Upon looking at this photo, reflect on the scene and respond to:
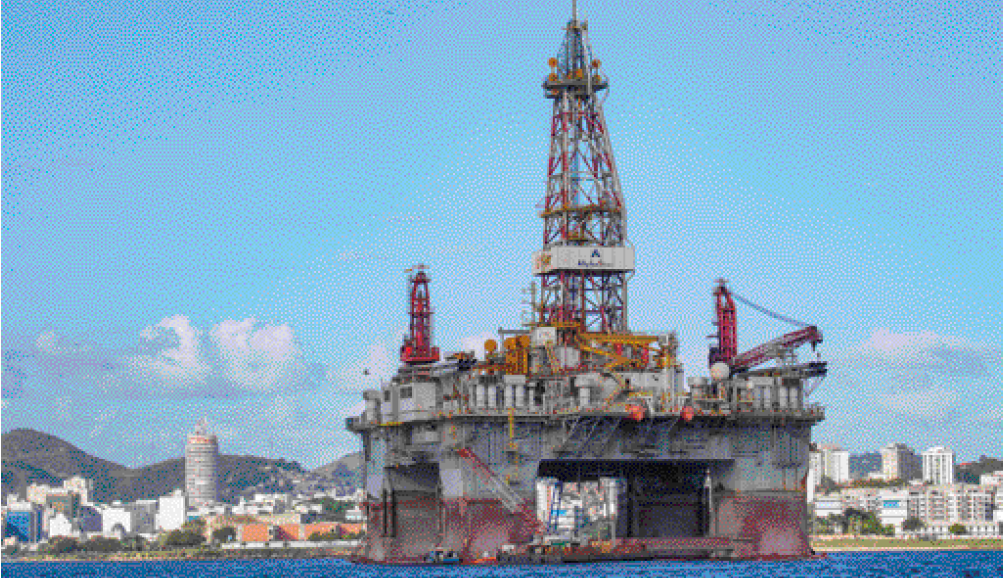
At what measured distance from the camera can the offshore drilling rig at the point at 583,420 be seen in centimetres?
9119

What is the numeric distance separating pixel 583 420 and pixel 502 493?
493 cm

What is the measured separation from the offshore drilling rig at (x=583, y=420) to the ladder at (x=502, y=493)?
0.08m

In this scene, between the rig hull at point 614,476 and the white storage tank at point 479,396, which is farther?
the rig hull at point 614,476

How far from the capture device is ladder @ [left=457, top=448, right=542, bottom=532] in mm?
90625

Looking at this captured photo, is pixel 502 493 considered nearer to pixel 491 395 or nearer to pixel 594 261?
pixel 491 395

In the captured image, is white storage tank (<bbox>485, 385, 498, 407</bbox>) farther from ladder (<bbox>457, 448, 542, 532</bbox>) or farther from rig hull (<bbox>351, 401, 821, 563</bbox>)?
ladder (<bbox>457, 448, 542, 532</bbox>)

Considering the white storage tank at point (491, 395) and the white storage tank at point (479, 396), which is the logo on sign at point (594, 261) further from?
the white storage tank at point (479, 396)

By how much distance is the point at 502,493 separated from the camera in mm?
90812

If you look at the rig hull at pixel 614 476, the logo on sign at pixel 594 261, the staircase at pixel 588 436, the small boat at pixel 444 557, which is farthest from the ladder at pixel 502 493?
the logo on sign at pixel 594 261

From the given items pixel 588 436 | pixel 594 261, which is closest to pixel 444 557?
pixel 588 436

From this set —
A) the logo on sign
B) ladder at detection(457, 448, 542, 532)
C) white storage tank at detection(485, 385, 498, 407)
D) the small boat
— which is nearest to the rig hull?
ladder at detection(457, 448, 542, 532)

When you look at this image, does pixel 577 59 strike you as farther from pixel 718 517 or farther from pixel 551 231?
pixel 718 517

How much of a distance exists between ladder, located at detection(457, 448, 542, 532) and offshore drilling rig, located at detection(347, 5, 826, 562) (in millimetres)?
77

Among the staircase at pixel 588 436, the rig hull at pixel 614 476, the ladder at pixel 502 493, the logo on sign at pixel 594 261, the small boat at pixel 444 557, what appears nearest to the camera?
the staircase at pixel 588 436
